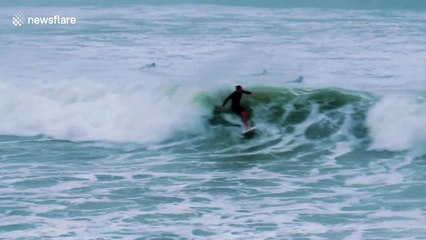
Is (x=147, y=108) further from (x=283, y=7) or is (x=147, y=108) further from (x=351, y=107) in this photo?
(x=283, y=7)

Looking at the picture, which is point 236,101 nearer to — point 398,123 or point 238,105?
point 238,105

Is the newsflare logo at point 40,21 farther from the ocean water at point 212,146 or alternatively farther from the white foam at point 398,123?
the white foam at point 398,123

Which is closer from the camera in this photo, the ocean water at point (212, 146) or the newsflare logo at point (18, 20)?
the ocean water at point (212, 146)

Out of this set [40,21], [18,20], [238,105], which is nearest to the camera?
[238,105]

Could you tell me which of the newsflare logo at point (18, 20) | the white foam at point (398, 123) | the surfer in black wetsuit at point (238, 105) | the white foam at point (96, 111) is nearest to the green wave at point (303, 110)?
the white foam at point (398, 123)

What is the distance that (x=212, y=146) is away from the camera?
1602cm

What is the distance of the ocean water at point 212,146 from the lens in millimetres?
10703

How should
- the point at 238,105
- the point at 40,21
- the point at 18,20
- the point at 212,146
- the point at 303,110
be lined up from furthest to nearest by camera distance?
1. the point at 18,20
2. the point at 40,21
3. the point at 303,110
4. the point at 238,105
5. the point at 212,146

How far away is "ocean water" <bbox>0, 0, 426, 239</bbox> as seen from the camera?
10.7 meters

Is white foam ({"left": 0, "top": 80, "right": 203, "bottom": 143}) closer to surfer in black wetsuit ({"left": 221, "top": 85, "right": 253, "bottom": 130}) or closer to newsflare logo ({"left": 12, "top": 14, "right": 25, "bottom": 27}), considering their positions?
surfer in black wetsuit ({"left": 221, "top": 85, "right": 253, "bottom": 130})

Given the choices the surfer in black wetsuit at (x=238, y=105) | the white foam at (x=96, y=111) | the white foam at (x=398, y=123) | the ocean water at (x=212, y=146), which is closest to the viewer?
the ocean water at (x=212, y=146)

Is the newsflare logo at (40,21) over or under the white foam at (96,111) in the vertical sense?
over

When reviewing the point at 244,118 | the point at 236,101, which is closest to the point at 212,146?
the point at 244,118

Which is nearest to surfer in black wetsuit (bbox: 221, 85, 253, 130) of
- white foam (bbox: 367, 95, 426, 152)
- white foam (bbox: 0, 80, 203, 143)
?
white foam (bbox: 0, 80, 203, 143)
